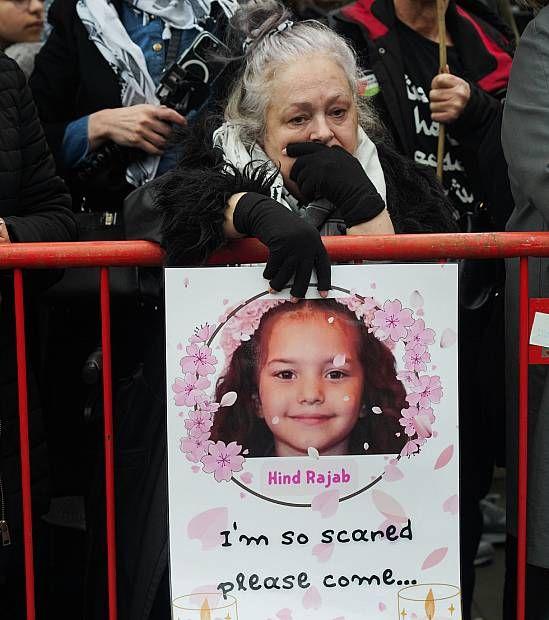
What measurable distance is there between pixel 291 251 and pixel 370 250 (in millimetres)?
258

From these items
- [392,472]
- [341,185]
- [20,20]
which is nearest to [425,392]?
[392,472]

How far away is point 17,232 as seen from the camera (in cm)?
298

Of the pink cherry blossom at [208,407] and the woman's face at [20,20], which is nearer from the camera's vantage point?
the pink cherry blossom at [208,407]

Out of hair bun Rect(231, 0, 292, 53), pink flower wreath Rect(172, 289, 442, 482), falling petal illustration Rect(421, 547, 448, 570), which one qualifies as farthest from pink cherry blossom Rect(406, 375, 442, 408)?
hair bun Rect(231, 0, 292, 53)

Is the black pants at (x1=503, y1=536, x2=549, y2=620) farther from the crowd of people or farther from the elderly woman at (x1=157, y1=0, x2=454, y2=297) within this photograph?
the elderly woman at (x1=157, y1=0, x2=454, y2=297)

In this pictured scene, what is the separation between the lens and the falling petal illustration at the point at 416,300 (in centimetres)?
260

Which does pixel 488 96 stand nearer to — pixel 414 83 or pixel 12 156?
pixel 414 83

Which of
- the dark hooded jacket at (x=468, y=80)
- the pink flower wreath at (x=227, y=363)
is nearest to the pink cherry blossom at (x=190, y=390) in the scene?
the pink flower wreath at (x=227, y=363)

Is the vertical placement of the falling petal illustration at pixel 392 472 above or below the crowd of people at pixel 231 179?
below

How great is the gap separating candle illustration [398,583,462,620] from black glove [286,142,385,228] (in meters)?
0.84

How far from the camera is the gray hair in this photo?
3.12m

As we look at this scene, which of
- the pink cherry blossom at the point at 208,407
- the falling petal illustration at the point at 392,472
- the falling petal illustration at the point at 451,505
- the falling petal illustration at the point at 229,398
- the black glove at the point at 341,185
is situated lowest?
the falling petal illustration at the point at 451,505

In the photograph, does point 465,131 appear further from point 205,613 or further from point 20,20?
point 205,613

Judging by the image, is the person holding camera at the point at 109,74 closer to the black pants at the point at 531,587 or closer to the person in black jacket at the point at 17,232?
the person in black jacket at the point at 17,232
